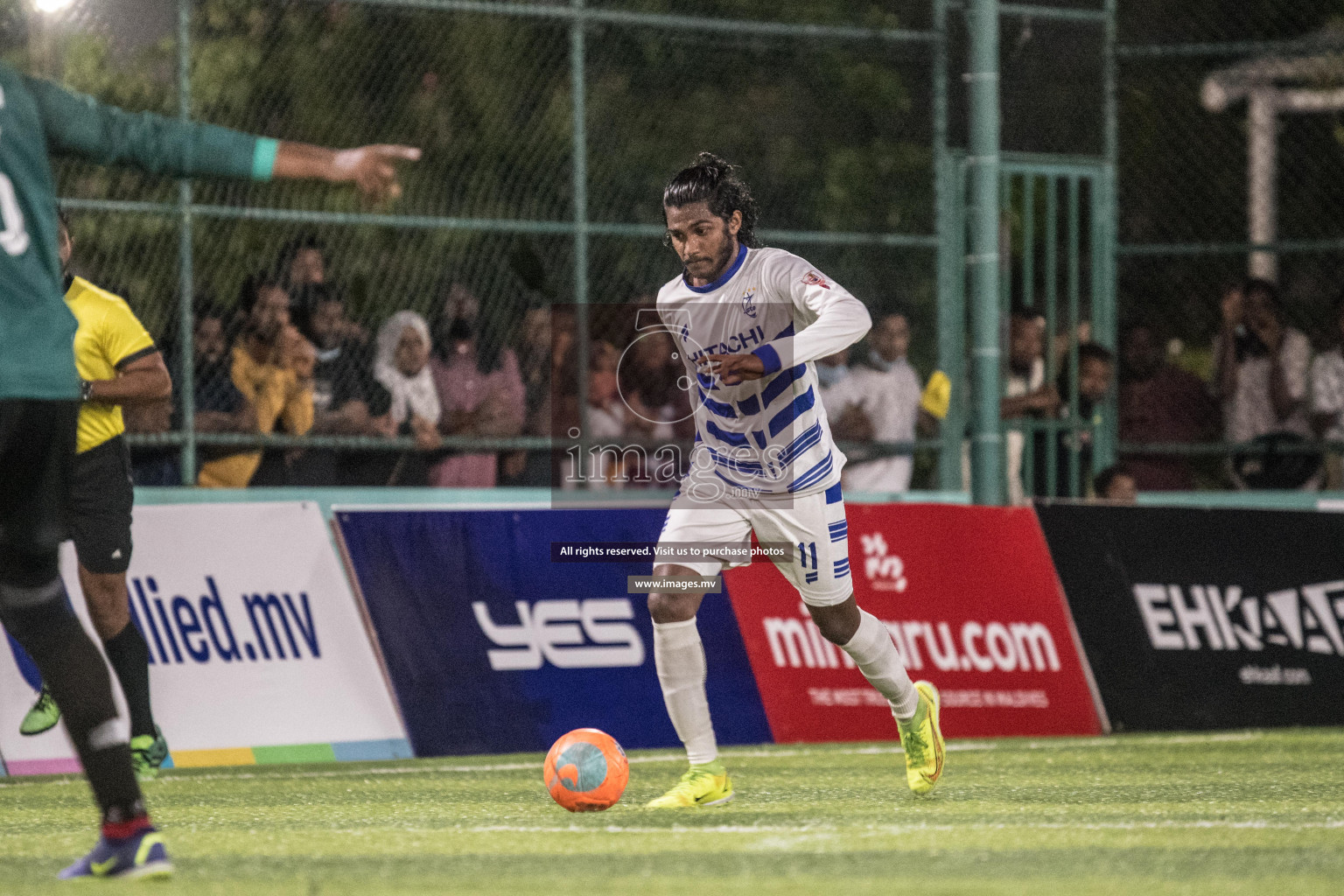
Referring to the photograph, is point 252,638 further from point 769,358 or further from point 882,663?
point 769,358

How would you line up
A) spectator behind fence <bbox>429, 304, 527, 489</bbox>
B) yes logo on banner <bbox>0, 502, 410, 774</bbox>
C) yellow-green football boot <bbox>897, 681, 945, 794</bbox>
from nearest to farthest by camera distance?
yellow-green football boot <bbox>897, 681, 945, 794</bbox> < yes logo on banner <bbox>0, 502, 410, 774</bbox> < spectator behind fence <bbox>429, 304, 527, 489</bbox>

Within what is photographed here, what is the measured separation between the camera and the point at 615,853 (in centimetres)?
556

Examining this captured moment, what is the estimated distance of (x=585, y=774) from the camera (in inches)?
262

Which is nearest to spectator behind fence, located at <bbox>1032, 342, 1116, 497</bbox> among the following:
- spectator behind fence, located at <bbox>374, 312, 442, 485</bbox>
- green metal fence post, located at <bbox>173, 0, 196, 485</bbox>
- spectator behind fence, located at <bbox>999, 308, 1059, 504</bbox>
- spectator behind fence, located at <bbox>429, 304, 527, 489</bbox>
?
spectator behind fence, located at <bbox>999, 308, 1059, 504</bbox>

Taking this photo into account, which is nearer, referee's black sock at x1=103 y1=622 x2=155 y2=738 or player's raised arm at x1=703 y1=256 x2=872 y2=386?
player's raised arm at x1=703 y1=256 x2=872 y2=386

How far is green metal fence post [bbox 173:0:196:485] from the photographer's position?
35.0 ft

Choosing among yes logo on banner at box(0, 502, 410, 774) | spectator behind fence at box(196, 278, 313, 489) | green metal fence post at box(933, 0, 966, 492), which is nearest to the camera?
yes logo on banner at box(0, 502, 410, 774)

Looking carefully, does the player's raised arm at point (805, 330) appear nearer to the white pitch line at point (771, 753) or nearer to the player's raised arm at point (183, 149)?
the player's raised arm at point (183, 149)

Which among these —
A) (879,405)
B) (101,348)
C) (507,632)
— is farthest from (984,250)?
(101,348)

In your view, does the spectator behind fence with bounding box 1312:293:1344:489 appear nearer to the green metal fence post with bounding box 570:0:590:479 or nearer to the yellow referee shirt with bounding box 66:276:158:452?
the green metal fence post with bounding box 570:0:590:479

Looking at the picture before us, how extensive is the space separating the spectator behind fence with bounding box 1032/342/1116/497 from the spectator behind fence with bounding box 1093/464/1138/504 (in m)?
0.45

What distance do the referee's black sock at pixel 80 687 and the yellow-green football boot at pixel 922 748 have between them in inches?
122

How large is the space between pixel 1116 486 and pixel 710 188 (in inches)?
236

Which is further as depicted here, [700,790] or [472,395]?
[472,395]
